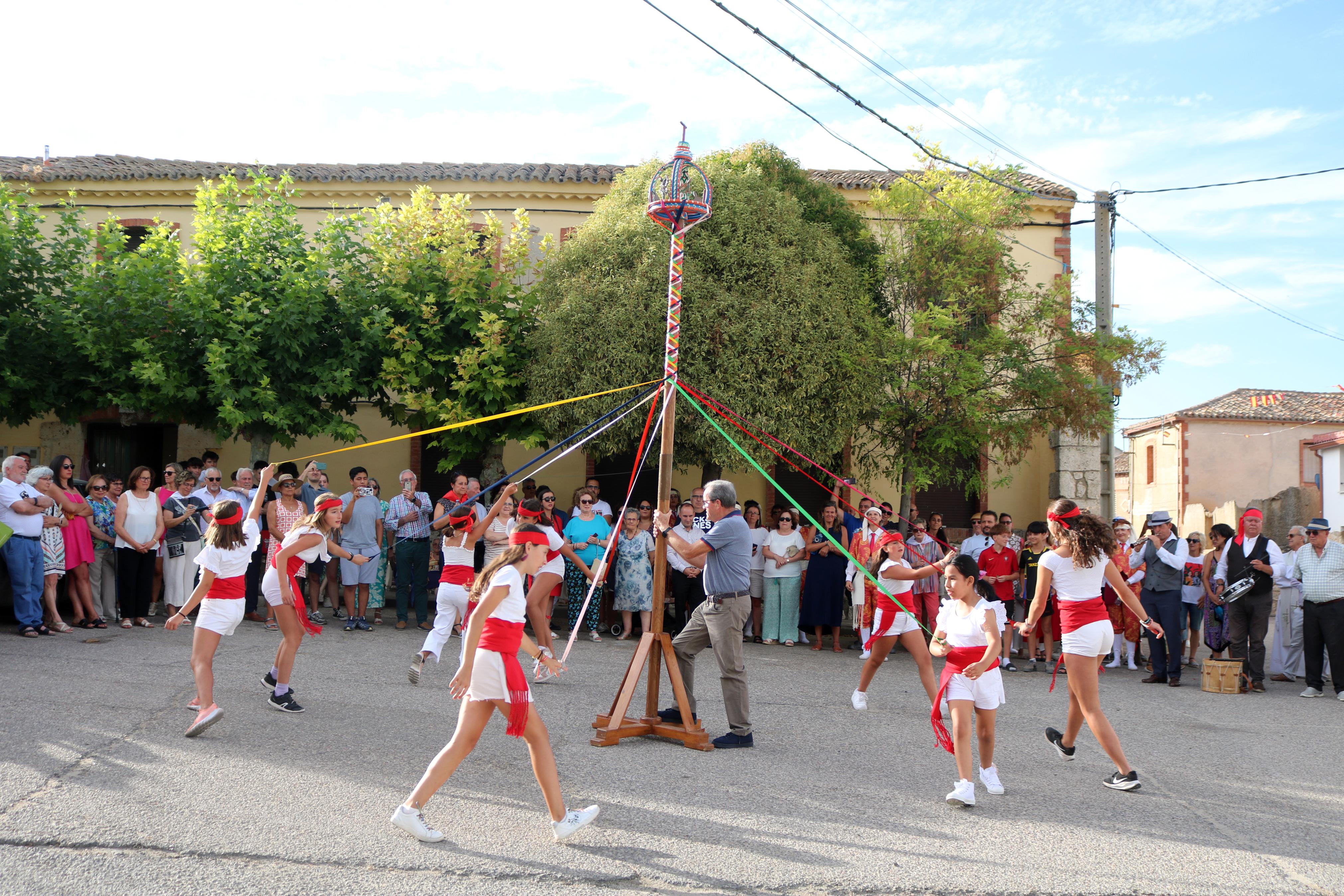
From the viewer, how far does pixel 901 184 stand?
13.9m

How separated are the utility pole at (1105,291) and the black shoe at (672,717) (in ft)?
32.5

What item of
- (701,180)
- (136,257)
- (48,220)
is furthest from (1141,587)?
(48,220)

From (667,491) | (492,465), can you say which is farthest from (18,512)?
(667,491)

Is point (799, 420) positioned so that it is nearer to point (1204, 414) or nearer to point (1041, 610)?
point (1041, 610)

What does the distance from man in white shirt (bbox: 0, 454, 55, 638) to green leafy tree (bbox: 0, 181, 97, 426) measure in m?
4.38

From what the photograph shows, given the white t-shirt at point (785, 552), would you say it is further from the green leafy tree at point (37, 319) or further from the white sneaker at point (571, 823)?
the green leafy tree at point (37, 319)

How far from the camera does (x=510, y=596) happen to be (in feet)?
16.1

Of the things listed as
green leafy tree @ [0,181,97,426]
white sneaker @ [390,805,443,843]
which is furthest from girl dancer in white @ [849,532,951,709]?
green leafy tree @ [0,181,97,426]

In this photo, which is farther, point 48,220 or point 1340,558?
point 48,220

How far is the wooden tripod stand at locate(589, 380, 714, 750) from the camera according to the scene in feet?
21.7

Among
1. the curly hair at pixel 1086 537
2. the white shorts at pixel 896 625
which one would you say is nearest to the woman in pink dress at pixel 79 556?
the white shorts at pixel 896 625

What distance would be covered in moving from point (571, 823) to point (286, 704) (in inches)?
132

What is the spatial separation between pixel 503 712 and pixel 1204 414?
36.4 meters

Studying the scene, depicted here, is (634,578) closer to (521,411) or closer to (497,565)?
(521,411)
